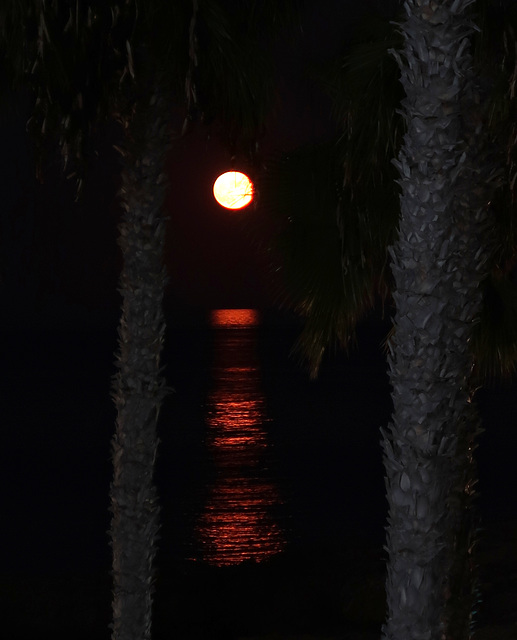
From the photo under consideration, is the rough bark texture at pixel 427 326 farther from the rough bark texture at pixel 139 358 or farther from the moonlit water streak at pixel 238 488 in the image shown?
the moonlit water streak at pixel 238 488

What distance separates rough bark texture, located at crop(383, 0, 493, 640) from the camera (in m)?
5.36

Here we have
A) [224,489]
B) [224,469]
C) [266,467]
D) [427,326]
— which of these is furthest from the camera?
[266,467]

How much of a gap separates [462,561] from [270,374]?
111622 mm

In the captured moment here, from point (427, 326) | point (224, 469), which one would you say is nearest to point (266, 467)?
point (224, 469)

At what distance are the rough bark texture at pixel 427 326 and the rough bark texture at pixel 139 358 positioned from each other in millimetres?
4196

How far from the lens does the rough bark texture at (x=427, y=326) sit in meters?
5.36

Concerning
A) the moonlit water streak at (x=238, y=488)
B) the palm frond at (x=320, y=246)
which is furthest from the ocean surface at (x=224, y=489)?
the palm frond at (x=320, y=246)

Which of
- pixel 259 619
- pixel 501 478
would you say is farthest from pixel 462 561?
pixel 501 478

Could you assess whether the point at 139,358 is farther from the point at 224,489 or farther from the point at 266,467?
the point at 266,467

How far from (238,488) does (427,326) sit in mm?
32259

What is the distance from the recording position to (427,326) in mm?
5406

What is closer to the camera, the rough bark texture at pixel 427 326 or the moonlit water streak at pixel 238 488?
the rough bark texture at pixel 427 326

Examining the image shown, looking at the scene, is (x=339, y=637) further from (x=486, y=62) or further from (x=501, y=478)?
(x=501, y=478)

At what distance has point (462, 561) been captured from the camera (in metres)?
8.91
